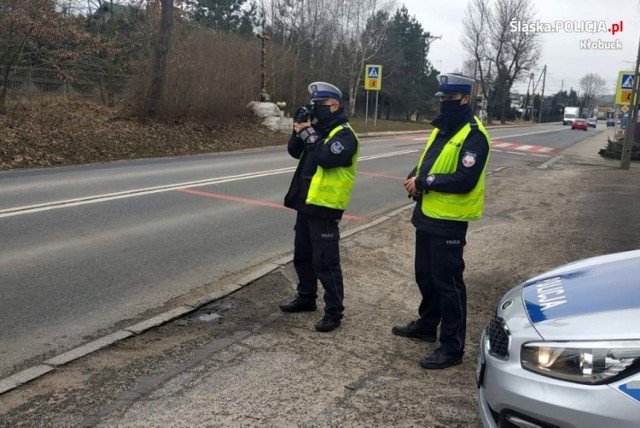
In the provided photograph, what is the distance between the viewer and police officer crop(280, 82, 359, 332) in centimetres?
436

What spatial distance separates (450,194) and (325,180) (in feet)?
3.32

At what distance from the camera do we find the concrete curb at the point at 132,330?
12.2 feet

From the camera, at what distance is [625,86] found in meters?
19.8

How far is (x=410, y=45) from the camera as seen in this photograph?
67.4 metres

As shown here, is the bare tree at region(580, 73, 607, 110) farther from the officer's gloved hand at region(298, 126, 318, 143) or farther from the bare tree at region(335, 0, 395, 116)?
the officer's gloved hand at region(298, 126, 318, 143)

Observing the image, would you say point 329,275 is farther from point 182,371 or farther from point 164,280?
point 164,280

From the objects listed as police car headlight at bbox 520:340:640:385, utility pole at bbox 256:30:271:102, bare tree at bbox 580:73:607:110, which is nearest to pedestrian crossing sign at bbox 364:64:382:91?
utility pole at bbox 256:30:271:102

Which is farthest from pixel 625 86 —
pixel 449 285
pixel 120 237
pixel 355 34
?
pixel 355 34

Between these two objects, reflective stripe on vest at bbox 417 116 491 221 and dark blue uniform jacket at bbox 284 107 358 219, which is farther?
dark blue uniform jacket at bbox 284 107 358 219

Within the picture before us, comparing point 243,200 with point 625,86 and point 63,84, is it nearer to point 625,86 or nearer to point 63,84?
point 63,84

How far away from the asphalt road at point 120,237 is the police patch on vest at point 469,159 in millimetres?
2958

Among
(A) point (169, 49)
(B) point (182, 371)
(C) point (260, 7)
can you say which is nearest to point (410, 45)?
(C) point (260, 7)

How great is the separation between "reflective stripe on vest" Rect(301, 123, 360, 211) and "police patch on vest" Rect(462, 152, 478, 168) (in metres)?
0.93

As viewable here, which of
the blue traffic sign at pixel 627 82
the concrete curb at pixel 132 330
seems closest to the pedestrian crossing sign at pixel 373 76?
the blue traffic sign at pixel 627 82
